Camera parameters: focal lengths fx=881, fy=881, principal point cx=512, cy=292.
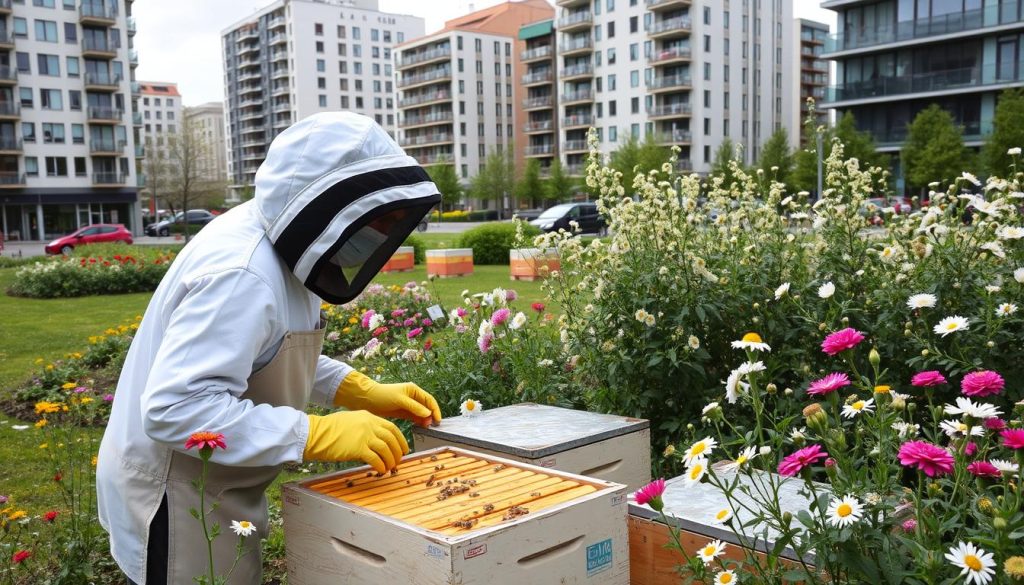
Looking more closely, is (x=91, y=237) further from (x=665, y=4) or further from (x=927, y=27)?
(x=665, y=4)

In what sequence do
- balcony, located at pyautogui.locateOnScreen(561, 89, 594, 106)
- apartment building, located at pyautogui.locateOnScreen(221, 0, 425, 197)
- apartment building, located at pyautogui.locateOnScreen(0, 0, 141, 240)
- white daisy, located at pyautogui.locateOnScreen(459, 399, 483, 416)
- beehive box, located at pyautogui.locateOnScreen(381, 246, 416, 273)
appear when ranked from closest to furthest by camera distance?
white daisy, located at pyautogui.locateOnScreen(459, 399, 483, 416)
beehive box, located at pyautogui.locateOnScreen(381, 246, 416, 273)
apartment building, located at pyautogui.locateOnScreen(0, 0, 141, 240)
balcony, located at pyautogui.locateOnScreen(561, 89, 594, 106)
apartment building, located at pyautogui.locateOnScreen(221, 0, 425, 197)

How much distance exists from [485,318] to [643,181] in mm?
1514

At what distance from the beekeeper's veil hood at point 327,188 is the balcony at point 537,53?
79471 mm

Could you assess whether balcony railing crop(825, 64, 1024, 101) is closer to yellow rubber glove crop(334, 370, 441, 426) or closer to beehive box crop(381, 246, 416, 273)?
beehive box crop(381, 246, 416, 273)

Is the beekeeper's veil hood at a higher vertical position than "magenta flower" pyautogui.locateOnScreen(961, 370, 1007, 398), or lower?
higher

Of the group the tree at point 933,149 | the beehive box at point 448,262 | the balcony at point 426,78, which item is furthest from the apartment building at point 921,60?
the balcony at point 426,78

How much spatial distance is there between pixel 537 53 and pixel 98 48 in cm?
3687

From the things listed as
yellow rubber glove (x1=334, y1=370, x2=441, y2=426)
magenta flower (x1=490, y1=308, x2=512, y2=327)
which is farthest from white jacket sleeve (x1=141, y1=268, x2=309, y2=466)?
magenta flower (x1=490, y1=308, x2=512, y2=327)

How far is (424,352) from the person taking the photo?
5582 millimetres

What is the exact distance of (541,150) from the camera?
8175 cm

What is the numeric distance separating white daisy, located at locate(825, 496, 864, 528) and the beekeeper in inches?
50.1

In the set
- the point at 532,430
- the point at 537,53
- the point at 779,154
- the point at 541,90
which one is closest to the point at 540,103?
the point at 541,90

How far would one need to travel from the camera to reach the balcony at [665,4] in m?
64.9

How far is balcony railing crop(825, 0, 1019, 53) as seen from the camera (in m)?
42.8
